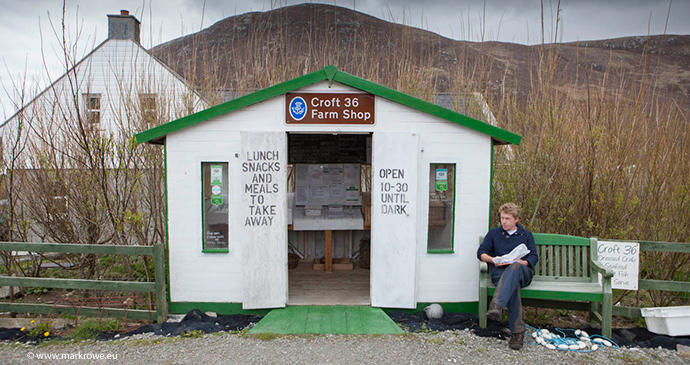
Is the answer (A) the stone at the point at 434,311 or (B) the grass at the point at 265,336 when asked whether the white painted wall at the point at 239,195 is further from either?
(B) the grass at the point at 265,336

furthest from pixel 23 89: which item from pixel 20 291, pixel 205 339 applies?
pixel 205 339

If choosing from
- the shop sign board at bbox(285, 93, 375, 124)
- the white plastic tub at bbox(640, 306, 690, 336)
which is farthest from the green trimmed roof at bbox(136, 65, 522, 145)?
the white plastic tub at bbox(640, 306, 690, 336)

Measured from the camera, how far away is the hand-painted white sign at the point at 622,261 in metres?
5.43

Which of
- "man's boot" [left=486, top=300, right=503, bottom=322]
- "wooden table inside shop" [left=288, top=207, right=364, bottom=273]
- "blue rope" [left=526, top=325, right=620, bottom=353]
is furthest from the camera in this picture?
"wooden table inside shop" [left=288, top=207, right=364, bottom=273]

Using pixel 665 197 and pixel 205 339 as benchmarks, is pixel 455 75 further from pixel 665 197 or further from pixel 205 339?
pixel 205 339

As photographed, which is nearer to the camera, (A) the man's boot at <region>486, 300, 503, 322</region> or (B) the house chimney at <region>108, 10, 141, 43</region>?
(A) the man's boot at <region>486, 300, 503, 322</region>

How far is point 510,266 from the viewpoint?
194 inches

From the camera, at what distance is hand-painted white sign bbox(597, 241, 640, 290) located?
5.43m

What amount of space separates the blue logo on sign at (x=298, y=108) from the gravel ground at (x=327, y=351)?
2.77 metres

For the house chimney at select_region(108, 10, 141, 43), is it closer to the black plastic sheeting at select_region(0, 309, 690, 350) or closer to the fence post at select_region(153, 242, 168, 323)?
the fence post at select_region(153, 242, 168, 323)

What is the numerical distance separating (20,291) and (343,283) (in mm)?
5448

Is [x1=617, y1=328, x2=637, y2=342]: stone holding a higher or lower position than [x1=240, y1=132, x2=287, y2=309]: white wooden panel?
lower

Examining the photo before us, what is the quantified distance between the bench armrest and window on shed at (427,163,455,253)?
176 cm

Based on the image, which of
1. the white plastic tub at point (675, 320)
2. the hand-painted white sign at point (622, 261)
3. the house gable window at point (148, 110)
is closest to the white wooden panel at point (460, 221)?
the hand-painted white sign at point (622, 261)
